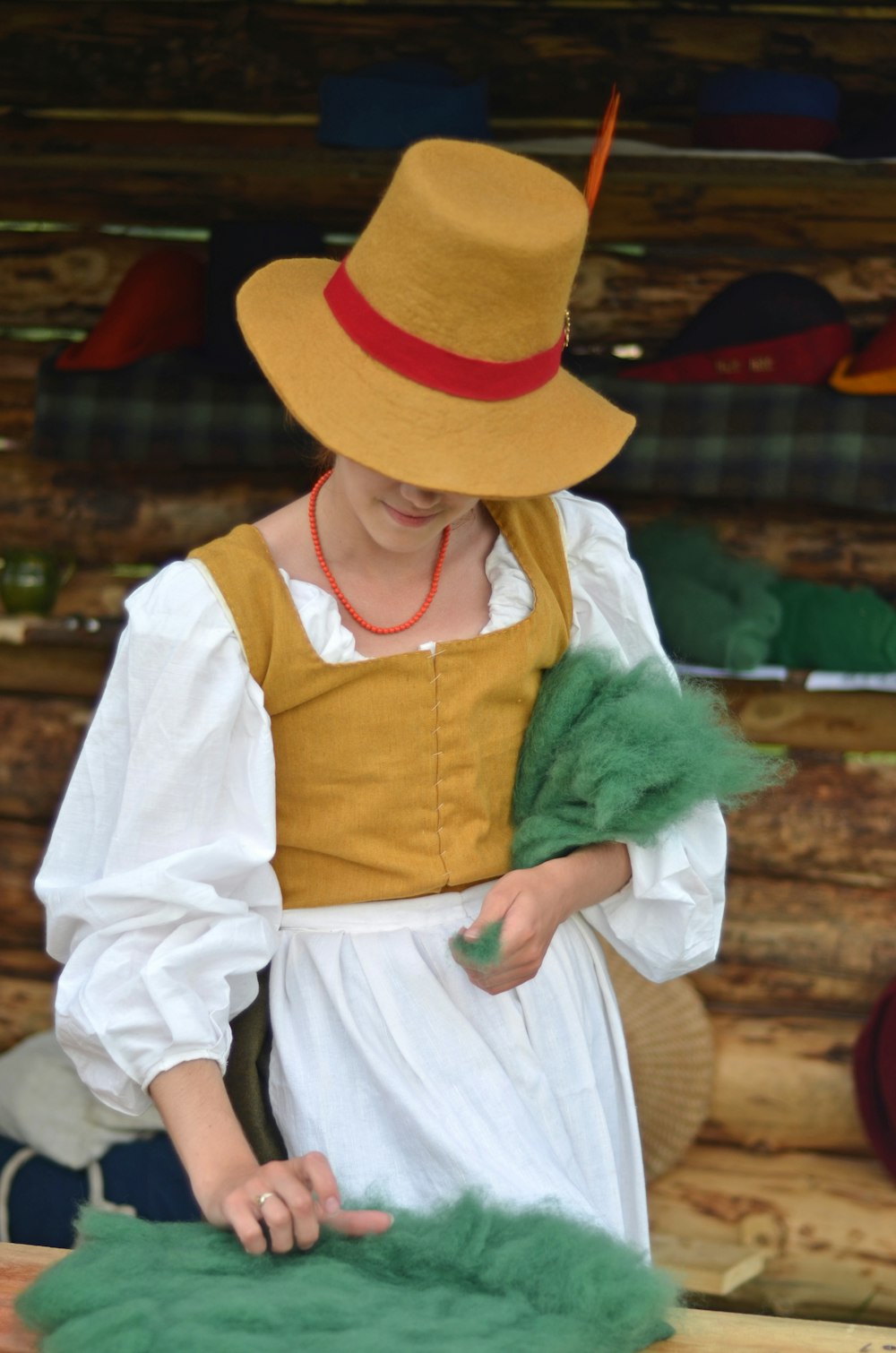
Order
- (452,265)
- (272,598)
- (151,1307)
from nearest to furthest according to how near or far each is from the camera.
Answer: (151,1307)
(452,265)
(272,598)

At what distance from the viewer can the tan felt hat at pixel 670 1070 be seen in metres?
2.88

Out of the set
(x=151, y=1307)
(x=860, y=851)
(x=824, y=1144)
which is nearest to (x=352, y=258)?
(x=151, y=1307)

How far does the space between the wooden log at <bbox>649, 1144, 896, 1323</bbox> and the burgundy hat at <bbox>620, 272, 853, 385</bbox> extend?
1632 mm

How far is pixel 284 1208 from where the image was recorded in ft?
3.96

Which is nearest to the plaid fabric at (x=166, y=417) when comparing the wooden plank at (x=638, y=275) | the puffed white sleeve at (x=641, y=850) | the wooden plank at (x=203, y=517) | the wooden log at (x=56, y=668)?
the wooden plank at (x=203, y=517)

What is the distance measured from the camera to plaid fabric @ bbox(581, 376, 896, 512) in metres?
2.71

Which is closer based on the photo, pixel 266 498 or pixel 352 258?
pixel 352 258

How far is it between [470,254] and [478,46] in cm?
183

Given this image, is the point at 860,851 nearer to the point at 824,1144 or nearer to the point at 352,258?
the point at 824,1144

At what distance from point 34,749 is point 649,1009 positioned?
4.84 ft

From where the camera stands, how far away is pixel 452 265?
1267 millimetres

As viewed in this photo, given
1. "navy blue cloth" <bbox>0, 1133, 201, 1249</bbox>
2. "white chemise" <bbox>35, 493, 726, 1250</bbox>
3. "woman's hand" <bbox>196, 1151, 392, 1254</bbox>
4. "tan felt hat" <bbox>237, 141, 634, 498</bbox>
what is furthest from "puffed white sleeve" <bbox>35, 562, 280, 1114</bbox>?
"navy blue cloth" <bbox>0, 1133, 201, 1249</bbox>

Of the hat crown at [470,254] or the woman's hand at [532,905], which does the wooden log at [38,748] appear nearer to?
the woman's hand at [532,905]

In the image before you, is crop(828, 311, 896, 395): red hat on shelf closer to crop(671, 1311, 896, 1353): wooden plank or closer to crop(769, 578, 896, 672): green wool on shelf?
crop(769, 578, 896, 672): green wool on shelf
